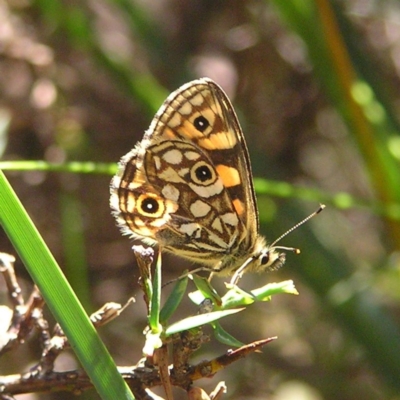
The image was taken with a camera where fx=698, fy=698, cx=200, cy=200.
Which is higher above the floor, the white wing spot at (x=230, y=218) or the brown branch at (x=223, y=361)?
the white wing spot at (x=230, y=218)

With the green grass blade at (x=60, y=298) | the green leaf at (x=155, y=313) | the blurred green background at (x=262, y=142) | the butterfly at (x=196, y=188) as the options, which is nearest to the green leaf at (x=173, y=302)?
the green leaf at (x=155, y=313)

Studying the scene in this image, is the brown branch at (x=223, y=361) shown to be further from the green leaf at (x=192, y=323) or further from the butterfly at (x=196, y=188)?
the butterfly at (x=196, y=188)

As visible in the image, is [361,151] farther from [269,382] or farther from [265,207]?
[269,382]

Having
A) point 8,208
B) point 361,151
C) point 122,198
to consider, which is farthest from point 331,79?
point 8,208

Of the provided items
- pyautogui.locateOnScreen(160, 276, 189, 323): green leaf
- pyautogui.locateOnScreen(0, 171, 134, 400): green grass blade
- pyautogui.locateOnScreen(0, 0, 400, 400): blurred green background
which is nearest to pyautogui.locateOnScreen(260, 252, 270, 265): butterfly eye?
pyautogui.locateOnScreen(0, 0, 400, 400): blurred green background

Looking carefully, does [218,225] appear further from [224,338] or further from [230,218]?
[224,338]

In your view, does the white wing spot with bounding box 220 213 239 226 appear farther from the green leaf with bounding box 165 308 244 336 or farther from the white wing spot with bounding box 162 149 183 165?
the green leaf with bounding box 165 308 244 336

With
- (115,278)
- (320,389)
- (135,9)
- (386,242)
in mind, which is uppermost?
(135,9)

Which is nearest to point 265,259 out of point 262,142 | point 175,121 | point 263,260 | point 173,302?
point 263,260
